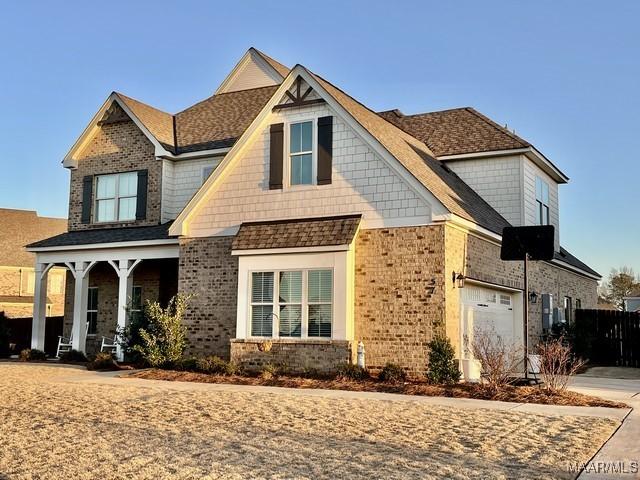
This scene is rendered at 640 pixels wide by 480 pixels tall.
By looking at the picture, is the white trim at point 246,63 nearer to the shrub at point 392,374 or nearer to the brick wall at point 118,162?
the brick wall at point 118,162

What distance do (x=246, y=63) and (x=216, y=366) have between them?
14.1m


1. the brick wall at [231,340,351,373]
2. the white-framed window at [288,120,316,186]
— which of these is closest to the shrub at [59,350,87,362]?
the brick wall at [231,340,351,373]

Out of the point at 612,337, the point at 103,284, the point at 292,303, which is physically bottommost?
the point at 612,337

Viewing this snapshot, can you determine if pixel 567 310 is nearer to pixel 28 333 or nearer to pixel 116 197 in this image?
pixel 116 197

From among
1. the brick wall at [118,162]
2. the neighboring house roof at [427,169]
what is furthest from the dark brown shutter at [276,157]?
the brick wall at [118,162]

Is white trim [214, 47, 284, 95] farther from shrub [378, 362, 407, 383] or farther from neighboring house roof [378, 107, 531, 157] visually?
shrub [378, 362, 407, 383]

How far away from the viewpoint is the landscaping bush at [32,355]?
22.1 m

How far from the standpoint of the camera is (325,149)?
1722cm

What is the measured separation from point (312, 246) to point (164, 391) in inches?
192

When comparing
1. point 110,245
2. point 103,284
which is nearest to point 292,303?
point 110,245

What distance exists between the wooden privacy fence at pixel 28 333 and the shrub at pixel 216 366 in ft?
33.4

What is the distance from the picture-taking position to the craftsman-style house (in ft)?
52.0

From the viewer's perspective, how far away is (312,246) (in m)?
16.2

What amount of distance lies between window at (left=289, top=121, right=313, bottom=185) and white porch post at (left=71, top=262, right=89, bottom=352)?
8.69 meters
